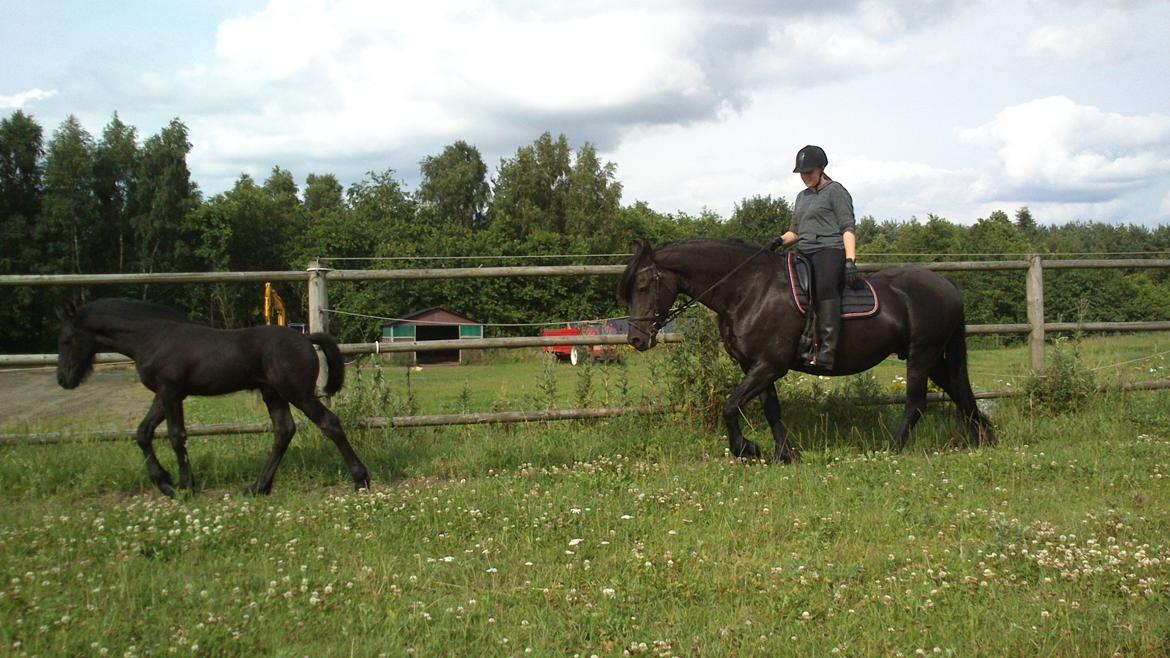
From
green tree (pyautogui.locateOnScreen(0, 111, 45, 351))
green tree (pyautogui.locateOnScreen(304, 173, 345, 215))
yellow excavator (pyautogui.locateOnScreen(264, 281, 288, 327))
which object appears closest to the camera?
yellow excavator (pyautogui.locateOnScreen(264, 281, 288, 327))

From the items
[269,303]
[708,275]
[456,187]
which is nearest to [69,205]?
[456,187]

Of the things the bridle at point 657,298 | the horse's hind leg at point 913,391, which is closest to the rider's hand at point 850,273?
the bridle at point 657,298

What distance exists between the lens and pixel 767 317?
7.22 m

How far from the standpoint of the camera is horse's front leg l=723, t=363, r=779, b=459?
7078 millimetres

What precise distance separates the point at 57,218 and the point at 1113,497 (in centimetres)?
5019

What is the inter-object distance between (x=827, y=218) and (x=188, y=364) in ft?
17.4

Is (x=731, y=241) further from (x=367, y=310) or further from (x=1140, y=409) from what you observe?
(x=367, y=310)

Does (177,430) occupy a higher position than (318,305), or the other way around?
(318,305)

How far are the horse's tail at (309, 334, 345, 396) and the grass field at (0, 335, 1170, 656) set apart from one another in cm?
72

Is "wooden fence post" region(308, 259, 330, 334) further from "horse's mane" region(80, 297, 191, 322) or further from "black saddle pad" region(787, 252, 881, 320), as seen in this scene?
"black saddle pad" region(787, 252, 881, 320)

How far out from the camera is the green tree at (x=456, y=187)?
206ft

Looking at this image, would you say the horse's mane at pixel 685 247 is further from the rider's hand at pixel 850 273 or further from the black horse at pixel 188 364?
the black horse at pixel 188 364

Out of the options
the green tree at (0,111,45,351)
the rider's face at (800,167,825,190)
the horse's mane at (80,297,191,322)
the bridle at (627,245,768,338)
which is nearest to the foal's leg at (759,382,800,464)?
the bridle at (627,245,768,338)

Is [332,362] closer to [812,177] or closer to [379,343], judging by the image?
[379,343]
